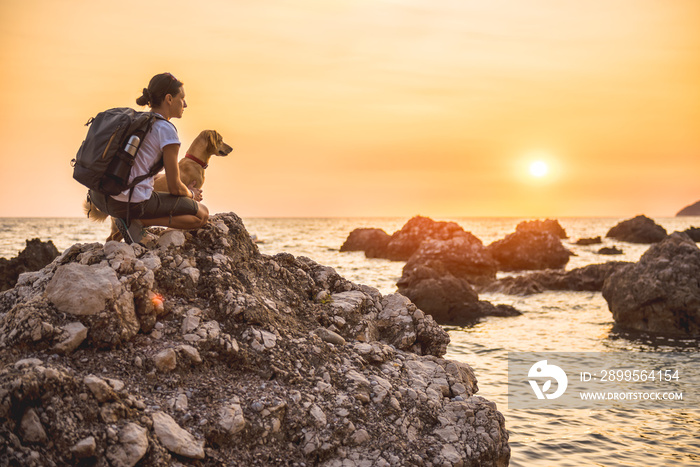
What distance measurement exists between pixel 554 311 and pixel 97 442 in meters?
20.0

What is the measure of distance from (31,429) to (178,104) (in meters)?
3.45

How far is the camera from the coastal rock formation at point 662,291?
16.5 meters

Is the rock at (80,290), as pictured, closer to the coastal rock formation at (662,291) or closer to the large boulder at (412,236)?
the coastal rock formation at (662,291)

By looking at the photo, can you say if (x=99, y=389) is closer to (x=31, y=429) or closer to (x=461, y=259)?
(x=31, y=429)

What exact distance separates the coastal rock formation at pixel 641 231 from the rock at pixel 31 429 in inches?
3162

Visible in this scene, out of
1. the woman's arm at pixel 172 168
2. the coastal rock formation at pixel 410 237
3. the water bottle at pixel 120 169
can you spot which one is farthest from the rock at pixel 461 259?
the water bottle at pixel 120 169

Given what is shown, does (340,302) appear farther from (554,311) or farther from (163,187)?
(554,311)

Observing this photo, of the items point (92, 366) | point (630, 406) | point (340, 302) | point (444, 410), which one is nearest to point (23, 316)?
point (92, 366)

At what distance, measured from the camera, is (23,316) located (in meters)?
4.39

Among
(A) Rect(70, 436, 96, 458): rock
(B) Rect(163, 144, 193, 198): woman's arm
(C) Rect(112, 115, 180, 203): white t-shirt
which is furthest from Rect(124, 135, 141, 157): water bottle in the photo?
(A) Rect(70, 436, 96, 458): rock

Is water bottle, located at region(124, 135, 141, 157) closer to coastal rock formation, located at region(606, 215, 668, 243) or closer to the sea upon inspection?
the sea

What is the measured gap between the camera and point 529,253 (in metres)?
40.6

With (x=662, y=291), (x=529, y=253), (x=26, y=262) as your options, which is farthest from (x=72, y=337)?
(x=529, y=253)

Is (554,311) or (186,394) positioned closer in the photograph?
(186,394)
